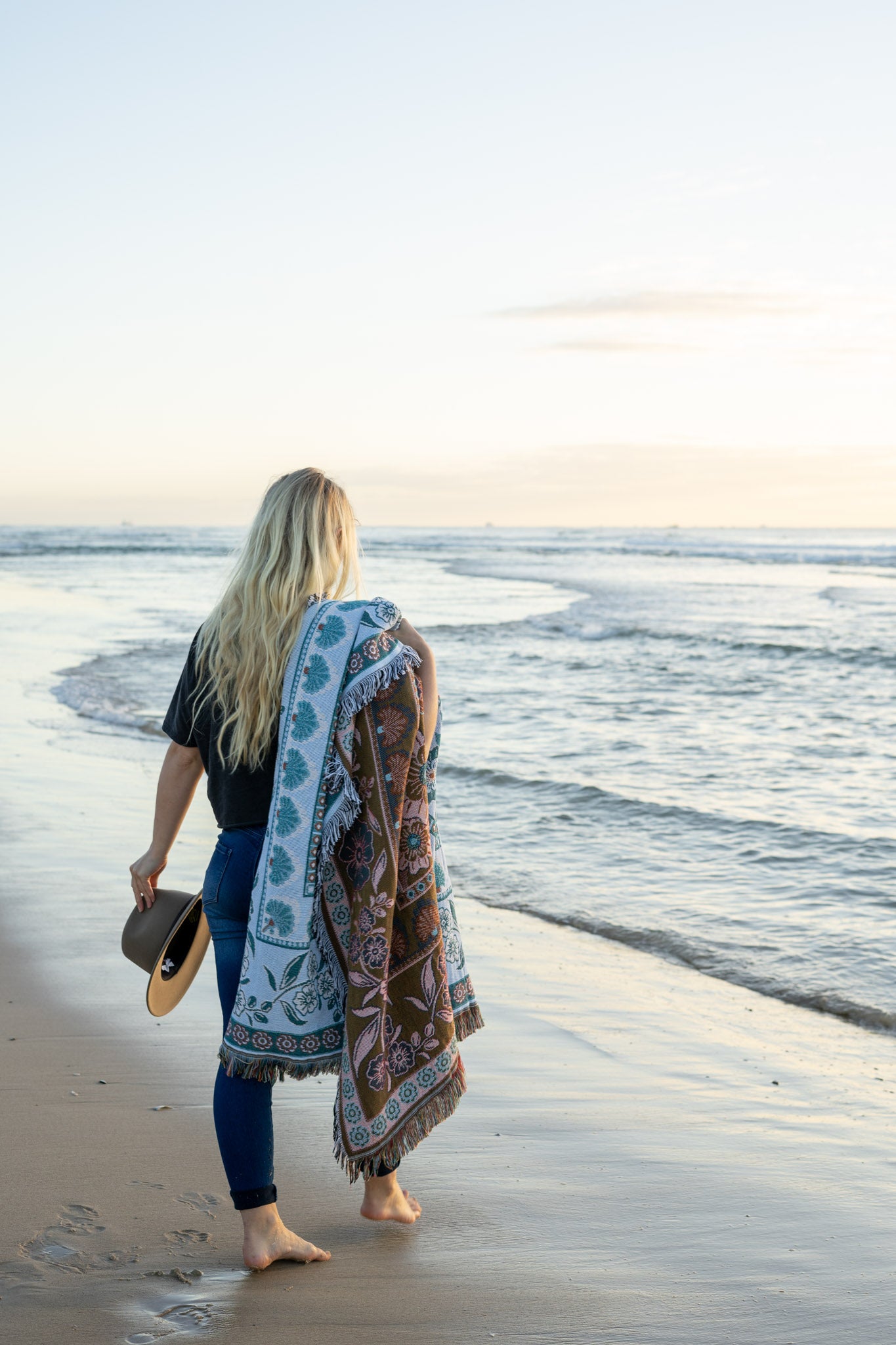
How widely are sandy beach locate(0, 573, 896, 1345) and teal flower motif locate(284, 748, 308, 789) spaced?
1086 millimetres

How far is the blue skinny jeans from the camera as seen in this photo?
8.13 feet

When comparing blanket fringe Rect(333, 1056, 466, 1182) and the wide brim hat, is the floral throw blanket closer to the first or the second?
blanket fringe Rect(333, 1056, 466, 1182)

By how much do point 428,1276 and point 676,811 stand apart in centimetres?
515

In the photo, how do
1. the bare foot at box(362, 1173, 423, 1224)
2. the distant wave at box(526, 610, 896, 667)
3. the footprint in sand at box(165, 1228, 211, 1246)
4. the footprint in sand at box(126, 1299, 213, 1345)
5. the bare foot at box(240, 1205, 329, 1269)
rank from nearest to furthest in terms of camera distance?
the footprint in sand at box(126, 1299, 213, 1345) < the bare foot at box(240, 1205, 329, 1269) < the footprint in sand at box(165, 1228, 211, 1246) < the bare foot at box(362, 1173, 423, 1224) < the distant wave at box(526, 610, 896, 667)

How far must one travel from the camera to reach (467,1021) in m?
2.80

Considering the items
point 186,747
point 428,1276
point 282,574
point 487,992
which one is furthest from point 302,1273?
point 487,992

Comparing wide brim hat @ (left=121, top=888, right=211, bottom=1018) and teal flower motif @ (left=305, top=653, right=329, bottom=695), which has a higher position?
teal flower motif @ (left=305, top=653, right=329, bottom=695)

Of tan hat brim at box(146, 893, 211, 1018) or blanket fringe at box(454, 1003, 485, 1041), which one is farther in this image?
blanket fringe at box(454, 1003, 485, 1041)

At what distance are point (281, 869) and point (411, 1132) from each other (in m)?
0.72

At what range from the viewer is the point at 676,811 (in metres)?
7.40

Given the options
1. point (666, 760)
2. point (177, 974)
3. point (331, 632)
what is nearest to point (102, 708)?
point (666, 760)

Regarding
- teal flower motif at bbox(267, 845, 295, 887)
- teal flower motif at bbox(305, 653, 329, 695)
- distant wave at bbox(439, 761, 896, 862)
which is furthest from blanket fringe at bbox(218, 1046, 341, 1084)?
distant wave at bbox(439, 761, 896, 862)

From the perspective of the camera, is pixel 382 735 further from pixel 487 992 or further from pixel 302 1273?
pixel 487 992

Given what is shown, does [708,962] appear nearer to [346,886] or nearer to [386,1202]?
[386,1202]
